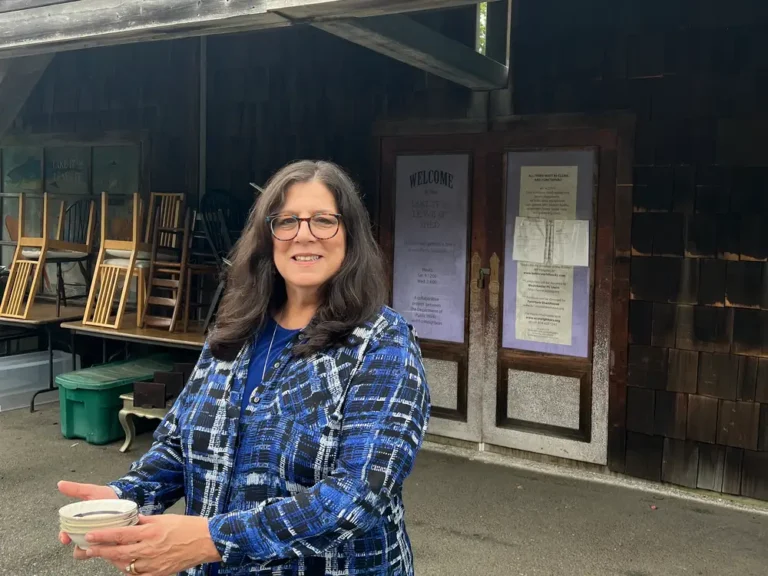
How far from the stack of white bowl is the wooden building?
2108 millimetres

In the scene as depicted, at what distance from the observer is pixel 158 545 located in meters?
1.21

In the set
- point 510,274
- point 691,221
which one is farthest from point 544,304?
point 691,221

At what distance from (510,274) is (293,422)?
3.23 metres

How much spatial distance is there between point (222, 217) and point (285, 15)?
8.10 feet

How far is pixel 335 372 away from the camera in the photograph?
1.32 meters

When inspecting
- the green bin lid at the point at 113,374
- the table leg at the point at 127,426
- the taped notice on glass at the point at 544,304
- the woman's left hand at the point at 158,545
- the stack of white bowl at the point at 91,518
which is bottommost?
the table leg at the point at 127,426

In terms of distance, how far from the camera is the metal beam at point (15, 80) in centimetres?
418

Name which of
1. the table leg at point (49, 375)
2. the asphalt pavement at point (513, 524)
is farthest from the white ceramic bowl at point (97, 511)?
the table leg at point (49, 375)

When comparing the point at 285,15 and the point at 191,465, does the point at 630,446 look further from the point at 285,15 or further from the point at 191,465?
the point at 191,465

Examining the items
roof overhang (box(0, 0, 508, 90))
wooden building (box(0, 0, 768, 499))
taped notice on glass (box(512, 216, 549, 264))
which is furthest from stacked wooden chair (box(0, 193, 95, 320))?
taped notice on glass (box(512, 216, 549, 264))

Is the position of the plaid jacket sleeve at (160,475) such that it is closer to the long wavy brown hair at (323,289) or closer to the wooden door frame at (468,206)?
the long wavy brown hair at (323,289)

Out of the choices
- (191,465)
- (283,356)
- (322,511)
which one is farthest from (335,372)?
(191,465)

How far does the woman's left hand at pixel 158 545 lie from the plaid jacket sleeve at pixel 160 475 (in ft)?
0.81

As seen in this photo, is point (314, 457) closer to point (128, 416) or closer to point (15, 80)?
point (128, 416)
